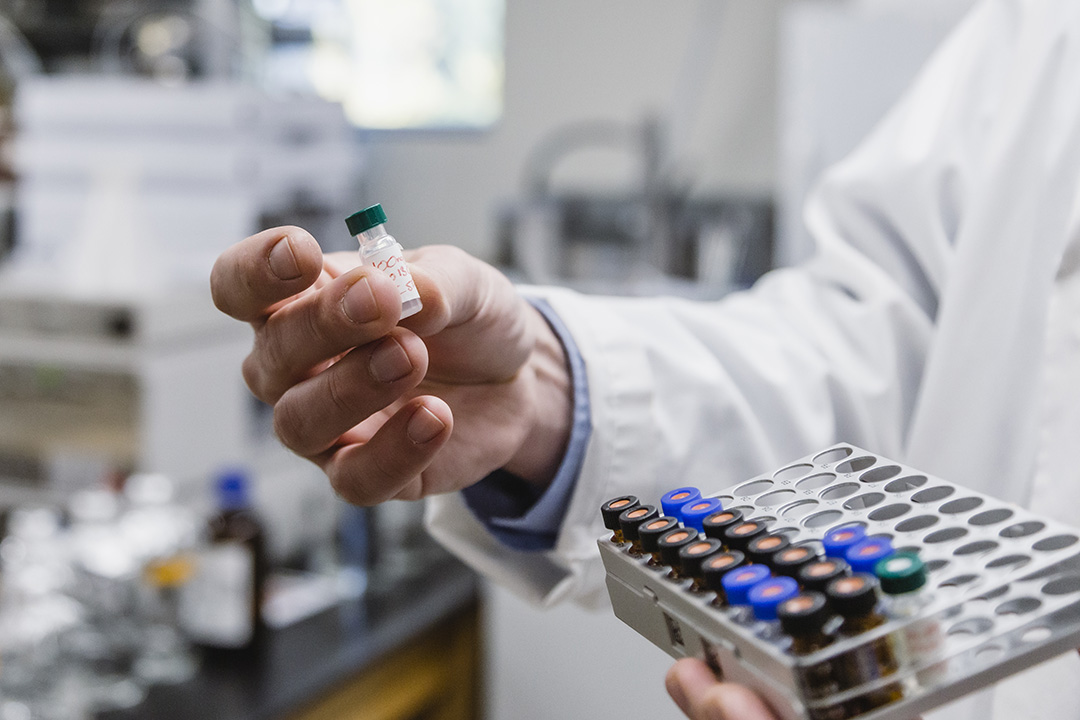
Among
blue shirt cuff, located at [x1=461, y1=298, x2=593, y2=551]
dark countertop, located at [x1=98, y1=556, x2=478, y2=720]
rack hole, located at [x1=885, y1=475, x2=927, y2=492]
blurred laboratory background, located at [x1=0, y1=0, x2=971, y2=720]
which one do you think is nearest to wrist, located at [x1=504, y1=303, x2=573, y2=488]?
blue shirt cuff, located at [x1=461, y1=298, x2=593, y2=551]

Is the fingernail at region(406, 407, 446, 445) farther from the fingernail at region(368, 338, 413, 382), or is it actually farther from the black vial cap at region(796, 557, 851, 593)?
the black vial cap at region(796, 557, 851, 593)

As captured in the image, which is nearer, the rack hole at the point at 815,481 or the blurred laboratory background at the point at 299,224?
the rack hole at the point at 815,481

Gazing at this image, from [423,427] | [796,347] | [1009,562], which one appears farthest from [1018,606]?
[796,347]

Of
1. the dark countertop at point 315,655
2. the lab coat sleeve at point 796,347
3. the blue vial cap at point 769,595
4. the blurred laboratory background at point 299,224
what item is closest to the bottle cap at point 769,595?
the blue vial cap at point 769,595

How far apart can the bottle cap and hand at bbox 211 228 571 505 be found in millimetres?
161

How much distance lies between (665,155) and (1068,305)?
1.41 metres

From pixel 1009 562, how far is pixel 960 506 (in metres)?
0.04

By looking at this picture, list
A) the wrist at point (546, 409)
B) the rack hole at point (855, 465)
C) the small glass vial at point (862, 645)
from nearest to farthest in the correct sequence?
the small glass vial at point (862, 645)
the rack hole at point (855, 465)
the wrist at point (546, 409)

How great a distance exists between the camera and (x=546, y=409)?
0.53 metres

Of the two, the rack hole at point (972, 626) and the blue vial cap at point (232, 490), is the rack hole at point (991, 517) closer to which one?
the rack hole at point (972, 626)

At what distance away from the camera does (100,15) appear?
1.98 m

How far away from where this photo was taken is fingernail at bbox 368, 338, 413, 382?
373mm

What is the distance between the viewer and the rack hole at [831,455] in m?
0.37

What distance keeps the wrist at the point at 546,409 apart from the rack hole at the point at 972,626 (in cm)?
28
